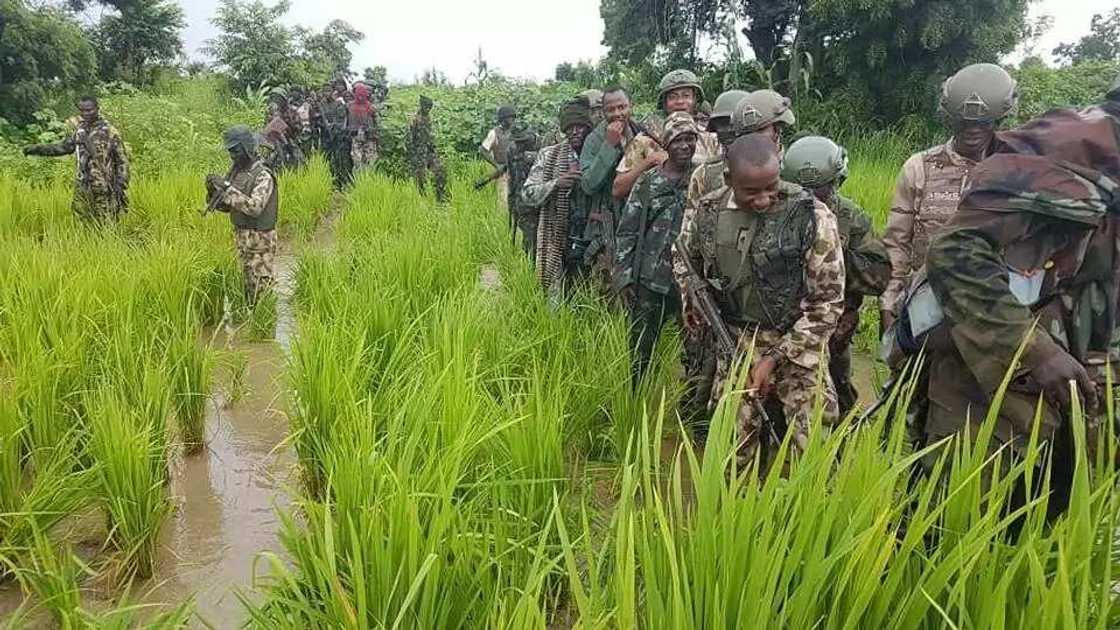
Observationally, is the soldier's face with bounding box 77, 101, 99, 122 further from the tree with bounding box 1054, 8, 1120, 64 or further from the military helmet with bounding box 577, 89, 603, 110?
the tree with bounding box 1054, 8, 1120, 64

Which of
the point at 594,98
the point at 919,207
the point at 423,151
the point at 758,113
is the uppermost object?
the point at 594,98

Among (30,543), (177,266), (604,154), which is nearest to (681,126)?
(604,154)

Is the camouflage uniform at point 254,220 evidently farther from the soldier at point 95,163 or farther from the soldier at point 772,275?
the soldier at point 772,275

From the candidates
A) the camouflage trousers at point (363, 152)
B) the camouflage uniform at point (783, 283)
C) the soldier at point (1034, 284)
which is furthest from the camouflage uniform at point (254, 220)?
the camouflage trousers at point (363, 152)

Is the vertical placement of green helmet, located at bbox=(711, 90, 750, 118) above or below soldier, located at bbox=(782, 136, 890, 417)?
above

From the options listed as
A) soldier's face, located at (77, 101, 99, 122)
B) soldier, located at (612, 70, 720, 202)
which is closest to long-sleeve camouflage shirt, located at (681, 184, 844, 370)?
soldier, located at (612, 70, 720, 202)

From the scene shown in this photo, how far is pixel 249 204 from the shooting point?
5973 millimetres

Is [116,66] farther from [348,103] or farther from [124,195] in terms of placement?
[124,195]

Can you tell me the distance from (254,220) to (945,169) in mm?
4708

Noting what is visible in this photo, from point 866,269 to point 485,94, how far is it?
1629cm

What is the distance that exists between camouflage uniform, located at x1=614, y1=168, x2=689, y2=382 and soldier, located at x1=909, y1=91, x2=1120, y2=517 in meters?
1.83

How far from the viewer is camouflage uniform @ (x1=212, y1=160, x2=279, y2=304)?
5.98 metres

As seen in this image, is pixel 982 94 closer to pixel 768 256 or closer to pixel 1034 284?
pixel 768 256

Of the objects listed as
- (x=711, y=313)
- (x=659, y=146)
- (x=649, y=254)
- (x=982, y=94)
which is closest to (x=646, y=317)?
(x=649, y=254)
